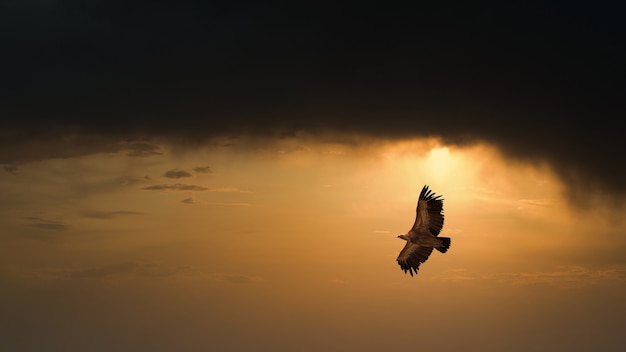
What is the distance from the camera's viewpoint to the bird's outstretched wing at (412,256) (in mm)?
98875

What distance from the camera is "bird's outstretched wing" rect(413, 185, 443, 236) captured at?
310 ft

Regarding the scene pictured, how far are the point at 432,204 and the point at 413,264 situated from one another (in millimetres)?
7952

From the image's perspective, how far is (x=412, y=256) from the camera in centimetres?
9938

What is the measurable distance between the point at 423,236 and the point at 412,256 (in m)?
3.23

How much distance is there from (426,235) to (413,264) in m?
4.04

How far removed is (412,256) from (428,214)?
6.21m

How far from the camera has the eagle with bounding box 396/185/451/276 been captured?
3733 inches

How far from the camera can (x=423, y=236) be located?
9719cm

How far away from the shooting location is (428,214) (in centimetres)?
9525

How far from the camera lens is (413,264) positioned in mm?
99250

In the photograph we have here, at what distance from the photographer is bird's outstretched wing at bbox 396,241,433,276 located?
324 feet

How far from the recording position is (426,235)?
96938mm

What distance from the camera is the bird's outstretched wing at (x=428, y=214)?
94.6 meters

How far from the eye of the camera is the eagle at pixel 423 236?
94.8m
